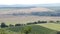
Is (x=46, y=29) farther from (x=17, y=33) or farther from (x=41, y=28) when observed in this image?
(x=17, y=33)

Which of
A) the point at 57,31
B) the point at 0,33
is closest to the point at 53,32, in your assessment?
the point at 57,31

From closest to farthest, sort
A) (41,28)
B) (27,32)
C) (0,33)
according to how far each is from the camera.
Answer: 1. (0,33)
2. (27,32)
3. (41,28)

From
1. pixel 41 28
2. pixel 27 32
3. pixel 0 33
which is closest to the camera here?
pixel 0 33

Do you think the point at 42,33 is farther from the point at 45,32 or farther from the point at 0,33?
the point at 0,33

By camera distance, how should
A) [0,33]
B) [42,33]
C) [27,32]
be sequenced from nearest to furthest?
1. [0,33]
2. [27,32]
3. [42,33]

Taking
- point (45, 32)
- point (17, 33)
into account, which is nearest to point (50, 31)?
point (45, 32)

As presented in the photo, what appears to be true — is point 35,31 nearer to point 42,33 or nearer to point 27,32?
point 42,33

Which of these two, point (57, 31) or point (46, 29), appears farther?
point (46, 29)

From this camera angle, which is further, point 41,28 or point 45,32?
point 41,28
